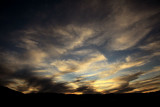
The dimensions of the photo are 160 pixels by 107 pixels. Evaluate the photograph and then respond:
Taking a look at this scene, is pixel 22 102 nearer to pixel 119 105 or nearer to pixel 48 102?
pixel 48 102

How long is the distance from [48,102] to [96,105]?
4755 millimetres

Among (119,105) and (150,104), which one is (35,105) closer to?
(119,105)

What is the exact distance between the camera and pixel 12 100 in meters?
7.26

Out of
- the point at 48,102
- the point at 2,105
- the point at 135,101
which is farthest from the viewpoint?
the point at 135,101

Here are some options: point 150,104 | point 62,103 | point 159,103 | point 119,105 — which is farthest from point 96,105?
point 159,103

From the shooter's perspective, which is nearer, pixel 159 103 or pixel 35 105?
pixel 35 105

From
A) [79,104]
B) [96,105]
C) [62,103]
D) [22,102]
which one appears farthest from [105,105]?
[22,102]

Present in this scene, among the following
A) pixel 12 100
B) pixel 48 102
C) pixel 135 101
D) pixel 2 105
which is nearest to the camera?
pixel 2 105

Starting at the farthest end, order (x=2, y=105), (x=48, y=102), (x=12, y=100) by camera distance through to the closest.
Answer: (x=48, y=102) < (x=12, y=100) < (x=2, y=105)

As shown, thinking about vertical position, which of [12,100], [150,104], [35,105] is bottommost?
[150,104]

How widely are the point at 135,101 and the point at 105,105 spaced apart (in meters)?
3.35

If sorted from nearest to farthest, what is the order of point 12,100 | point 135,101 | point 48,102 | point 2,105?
point 2,105 < point 12,100 < point 48,102 < point 135,101

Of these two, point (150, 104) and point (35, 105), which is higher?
point (35, 105)

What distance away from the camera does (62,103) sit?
26.9 ft
